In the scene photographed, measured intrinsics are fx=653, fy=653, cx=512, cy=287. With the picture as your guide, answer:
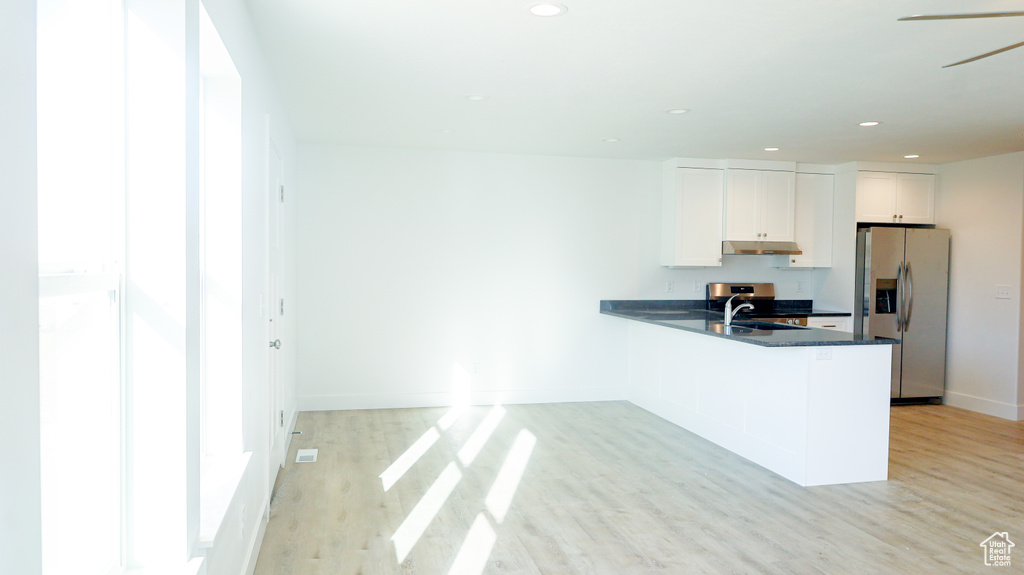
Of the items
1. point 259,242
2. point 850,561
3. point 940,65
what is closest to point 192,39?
point 259,242

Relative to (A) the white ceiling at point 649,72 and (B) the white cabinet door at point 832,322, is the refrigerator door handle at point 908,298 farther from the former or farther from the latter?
(A) the white ceiling at point 649,72

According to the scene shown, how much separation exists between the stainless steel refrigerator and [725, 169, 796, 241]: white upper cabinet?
0.79 m

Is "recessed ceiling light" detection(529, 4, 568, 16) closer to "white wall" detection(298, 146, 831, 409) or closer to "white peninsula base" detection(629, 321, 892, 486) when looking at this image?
"white peninsula base" detection(629, 321, 892, 486)

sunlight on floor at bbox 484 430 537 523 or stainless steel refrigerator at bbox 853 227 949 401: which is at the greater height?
stainless steel refrigerator at bbox 853 227 949 401

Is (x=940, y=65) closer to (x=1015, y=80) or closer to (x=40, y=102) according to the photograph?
(x=1015, y=80)

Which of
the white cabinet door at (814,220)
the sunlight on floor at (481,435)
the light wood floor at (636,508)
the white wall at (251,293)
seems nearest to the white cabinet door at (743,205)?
the white cabinet door at (814,220)

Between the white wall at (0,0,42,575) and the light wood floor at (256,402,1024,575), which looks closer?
the white wall at (0,0,42,575)

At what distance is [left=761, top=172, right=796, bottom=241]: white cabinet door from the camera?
6.45 metres

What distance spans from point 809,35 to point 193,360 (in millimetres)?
2857

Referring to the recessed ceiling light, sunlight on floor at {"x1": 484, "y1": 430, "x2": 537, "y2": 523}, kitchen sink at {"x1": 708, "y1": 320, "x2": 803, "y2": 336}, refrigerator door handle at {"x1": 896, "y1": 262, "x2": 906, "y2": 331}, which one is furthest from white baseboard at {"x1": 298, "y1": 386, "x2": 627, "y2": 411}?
the recessed ceiling light

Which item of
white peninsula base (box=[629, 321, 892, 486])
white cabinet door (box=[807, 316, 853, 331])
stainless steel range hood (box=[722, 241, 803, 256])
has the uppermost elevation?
stainless steel range hood (box=[722, 241, 803, 256])

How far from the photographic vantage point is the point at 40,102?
1183mm

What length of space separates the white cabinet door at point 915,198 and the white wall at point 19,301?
721 cm

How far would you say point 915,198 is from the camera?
654cm
